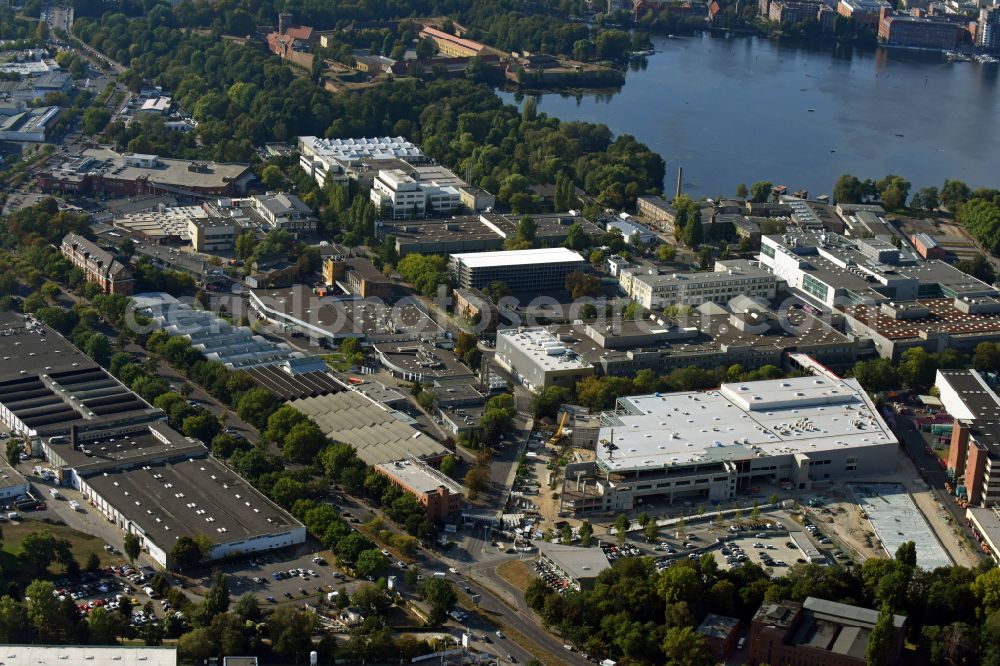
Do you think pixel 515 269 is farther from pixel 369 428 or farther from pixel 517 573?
pixel 517 573

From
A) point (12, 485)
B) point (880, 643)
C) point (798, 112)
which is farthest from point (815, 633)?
point (798, 112)

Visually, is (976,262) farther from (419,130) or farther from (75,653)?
(75,653)

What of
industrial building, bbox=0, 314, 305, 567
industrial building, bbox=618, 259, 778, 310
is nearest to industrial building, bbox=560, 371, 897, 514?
industrial building, bbox=618, 259, 778, 310

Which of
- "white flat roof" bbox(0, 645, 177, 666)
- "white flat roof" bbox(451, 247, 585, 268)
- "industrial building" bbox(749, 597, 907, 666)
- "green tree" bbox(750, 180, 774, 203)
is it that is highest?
"green tree" bbox(750, 180, 774, 203)

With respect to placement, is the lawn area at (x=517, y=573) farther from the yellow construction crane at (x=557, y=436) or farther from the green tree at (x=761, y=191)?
the green tree at (x=761, y=191)

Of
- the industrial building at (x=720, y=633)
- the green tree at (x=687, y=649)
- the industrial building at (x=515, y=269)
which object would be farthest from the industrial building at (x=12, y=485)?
the industrial building at (x=515, y=269)

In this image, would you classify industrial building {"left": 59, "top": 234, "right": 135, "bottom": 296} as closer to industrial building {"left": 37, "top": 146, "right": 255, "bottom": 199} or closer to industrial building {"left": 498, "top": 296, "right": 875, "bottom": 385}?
industrial building {"left": 37, "top": 146, "right": 255, "bottom": 199}
